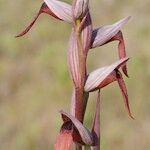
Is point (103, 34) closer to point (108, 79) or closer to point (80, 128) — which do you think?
point (108, 79)

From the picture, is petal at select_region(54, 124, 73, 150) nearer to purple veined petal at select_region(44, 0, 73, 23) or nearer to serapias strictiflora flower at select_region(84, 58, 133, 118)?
serapias strictiflora flower at select_region(84, 58, 133, 118)

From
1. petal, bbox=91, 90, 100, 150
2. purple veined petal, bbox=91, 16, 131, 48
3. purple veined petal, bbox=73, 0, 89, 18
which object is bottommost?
petal, bbox=91, 90, 100, 150

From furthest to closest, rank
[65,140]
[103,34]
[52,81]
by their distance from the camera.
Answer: [52,81] < [103,34] < [65,140]

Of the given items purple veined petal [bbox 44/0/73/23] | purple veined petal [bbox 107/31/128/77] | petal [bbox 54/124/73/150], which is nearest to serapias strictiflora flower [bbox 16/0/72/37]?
purple veined petal [bbox 44/0/73/23]

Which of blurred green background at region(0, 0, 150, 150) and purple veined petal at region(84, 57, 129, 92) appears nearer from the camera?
purple veined petal at region(84, 57, 129, 92)

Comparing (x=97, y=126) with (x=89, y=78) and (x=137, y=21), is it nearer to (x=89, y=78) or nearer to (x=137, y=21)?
(x=89, y=78)

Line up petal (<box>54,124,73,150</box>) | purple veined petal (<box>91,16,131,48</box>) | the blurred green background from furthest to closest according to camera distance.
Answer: the blurred green background < purple veined petal (<box>91,16,131,48</box>) < petal (<box>54,124,73,150</box>)

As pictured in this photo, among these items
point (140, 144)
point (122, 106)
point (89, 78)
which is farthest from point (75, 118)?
point (122, 106)

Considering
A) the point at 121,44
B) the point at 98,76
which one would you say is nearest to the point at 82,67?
the point at 98,76
